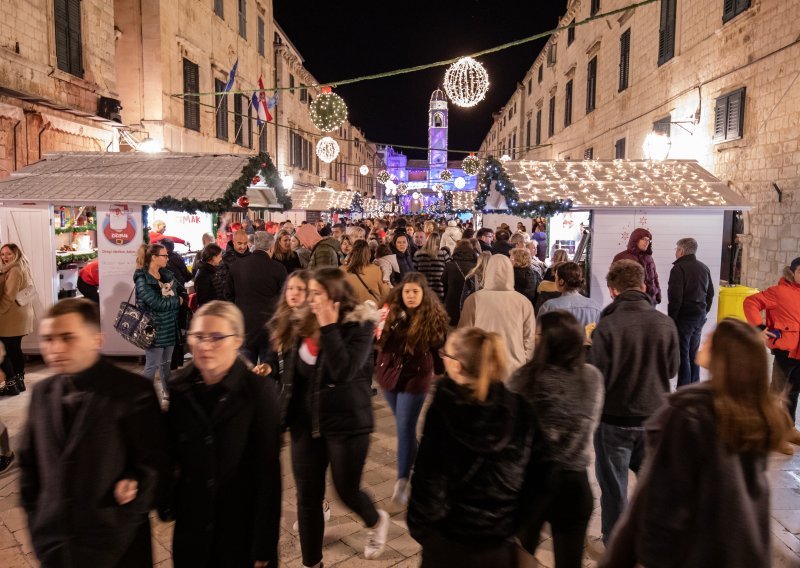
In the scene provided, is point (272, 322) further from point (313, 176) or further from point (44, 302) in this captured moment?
point (313, 176)

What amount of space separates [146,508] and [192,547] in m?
0.28

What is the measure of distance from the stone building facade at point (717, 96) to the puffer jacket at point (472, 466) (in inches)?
293

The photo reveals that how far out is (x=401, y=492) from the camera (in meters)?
4.56

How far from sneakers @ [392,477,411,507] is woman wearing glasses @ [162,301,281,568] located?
186 centimetres

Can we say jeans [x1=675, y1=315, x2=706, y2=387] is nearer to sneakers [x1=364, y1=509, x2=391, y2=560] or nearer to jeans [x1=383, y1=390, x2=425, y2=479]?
jeans [x1=383, y1=390, x2=425, y2=479]

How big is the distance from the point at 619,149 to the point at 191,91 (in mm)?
13942

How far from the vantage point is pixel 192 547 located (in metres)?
2.57

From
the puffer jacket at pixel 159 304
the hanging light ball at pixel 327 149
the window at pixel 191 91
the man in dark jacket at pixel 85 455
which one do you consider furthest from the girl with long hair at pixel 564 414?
the hanging light ball at pixel 327 149

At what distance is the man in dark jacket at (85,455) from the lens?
2.33 metres

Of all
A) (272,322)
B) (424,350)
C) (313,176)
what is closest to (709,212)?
(424,350)

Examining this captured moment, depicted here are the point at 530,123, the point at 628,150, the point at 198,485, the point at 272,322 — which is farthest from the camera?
the point at 530,123

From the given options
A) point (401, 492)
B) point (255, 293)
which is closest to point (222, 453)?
point (401, 492)

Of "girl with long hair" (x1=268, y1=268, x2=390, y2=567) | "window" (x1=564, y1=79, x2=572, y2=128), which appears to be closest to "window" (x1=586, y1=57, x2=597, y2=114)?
"window" (x1=564, y1=79, x2=572, y2=128)

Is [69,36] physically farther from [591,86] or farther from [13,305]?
[591,86]
